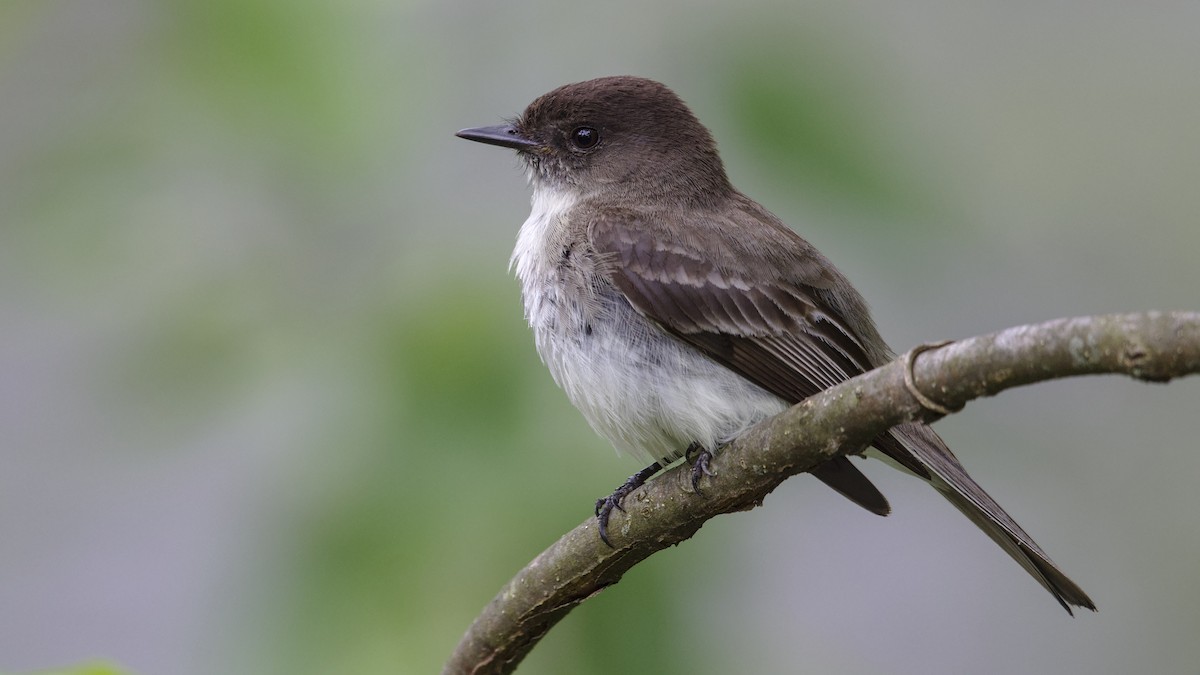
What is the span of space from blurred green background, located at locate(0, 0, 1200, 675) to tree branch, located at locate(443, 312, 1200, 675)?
0.73 feet

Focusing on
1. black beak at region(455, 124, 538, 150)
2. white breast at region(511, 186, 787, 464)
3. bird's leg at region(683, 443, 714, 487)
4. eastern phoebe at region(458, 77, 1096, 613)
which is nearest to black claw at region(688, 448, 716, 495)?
bird's leg at region(683, 443, 714, 487)

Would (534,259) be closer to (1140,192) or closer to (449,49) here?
(449,49)

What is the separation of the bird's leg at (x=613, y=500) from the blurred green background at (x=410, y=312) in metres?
0.06

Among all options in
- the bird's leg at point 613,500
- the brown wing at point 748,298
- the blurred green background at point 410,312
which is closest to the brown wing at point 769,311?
the brown wing at point 748,298

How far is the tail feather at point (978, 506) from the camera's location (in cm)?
275

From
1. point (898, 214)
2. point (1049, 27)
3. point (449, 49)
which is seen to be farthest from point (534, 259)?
point (1049, 27)

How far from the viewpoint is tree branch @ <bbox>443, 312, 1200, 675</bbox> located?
1.66m

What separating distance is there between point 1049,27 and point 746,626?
300 centimetres

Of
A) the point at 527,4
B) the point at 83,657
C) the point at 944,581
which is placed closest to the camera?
the point at 527,4

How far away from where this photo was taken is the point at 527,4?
384cm

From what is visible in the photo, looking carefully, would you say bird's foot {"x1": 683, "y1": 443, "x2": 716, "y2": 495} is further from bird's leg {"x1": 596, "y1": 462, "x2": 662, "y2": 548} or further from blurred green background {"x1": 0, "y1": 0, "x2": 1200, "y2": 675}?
blurred green background {"x1": 0, "y1": 0, "x2": 1200, "y2": 675}

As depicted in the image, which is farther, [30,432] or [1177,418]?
[1177,418]

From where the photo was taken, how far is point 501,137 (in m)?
4.08

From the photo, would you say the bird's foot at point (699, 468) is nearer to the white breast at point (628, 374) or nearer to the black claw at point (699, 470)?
the black claw at point (699, 470)
